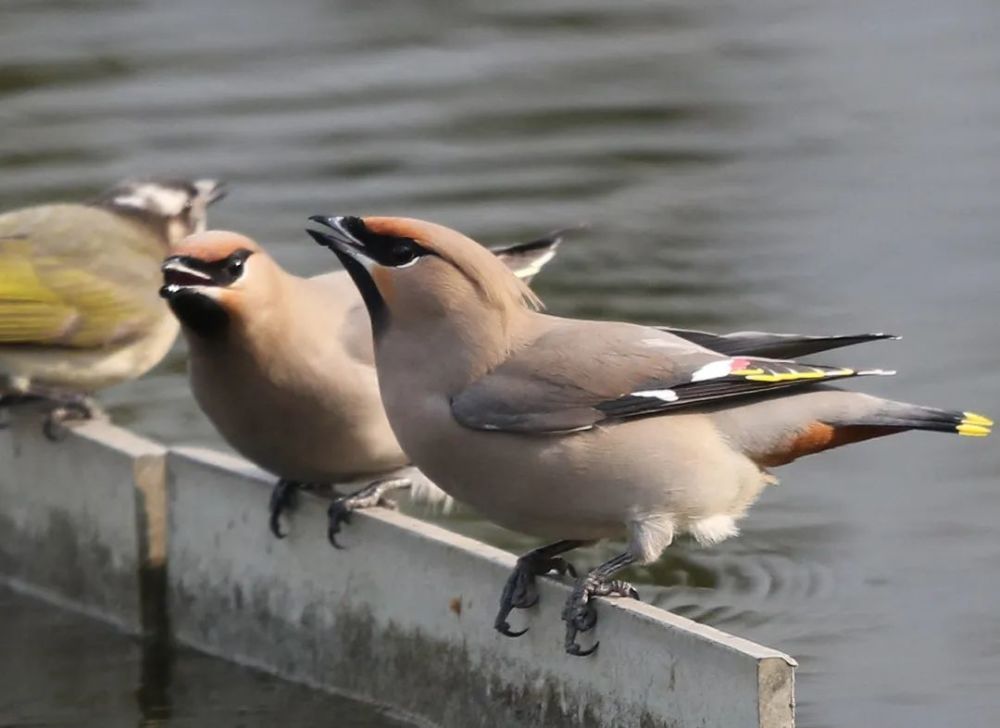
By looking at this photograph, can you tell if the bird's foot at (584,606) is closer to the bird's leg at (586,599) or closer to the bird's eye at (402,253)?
the bird's leg at (586,599)

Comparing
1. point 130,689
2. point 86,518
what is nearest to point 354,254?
point 130,689

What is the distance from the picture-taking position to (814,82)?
45.9 ft

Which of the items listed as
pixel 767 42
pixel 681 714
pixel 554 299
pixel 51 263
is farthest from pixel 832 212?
pixel 681 714

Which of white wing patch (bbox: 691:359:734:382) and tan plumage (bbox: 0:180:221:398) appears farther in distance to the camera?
tan plumage (bbox: 0:180:221:398)

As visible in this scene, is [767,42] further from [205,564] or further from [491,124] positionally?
[205,564]

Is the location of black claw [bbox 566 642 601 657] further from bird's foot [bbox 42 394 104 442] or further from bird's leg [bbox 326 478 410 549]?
bird's foot [bbox 42 394 104 442]

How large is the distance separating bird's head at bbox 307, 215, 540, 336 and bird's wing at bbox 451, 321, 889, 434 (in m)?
0.17

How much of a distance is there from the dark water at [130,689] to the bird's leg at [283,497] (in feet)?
1.49

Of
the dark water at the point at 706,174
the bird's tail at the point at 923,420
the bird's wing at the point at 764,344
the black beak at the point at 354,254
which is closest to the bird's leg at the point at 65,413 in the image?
the dark water at the point at 706,174

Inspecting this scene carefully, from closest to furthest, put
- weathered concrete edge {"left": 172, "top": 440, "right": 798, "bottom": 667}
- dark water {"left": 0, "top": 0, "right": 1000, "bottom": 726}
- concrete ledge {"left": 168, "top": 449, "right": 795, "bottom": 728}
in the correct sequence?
weathered concrete edge {"left": 172, "top": 440, "right": 798, "bottom": 667}
concrete ledge {"left": 168, "top": 449, "right": 795, "bottom": 728}
dark water {"left": 0, "top": 0, "right": 1000, "bottom": 726}

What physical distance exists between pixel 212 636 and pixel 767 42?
824 centimetres

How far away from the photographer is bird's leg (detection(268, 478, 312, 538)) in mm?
6949

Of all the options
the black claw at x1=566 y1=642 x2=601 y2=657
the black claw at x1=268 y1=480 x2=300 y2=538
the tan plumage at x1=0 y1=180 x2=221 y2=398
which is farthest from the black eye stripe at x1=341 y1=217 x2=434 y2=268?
the tan plumage at x1=0 y1=180 x2=221 y2=398

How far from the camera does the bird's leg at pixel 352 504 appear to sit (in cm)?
675
